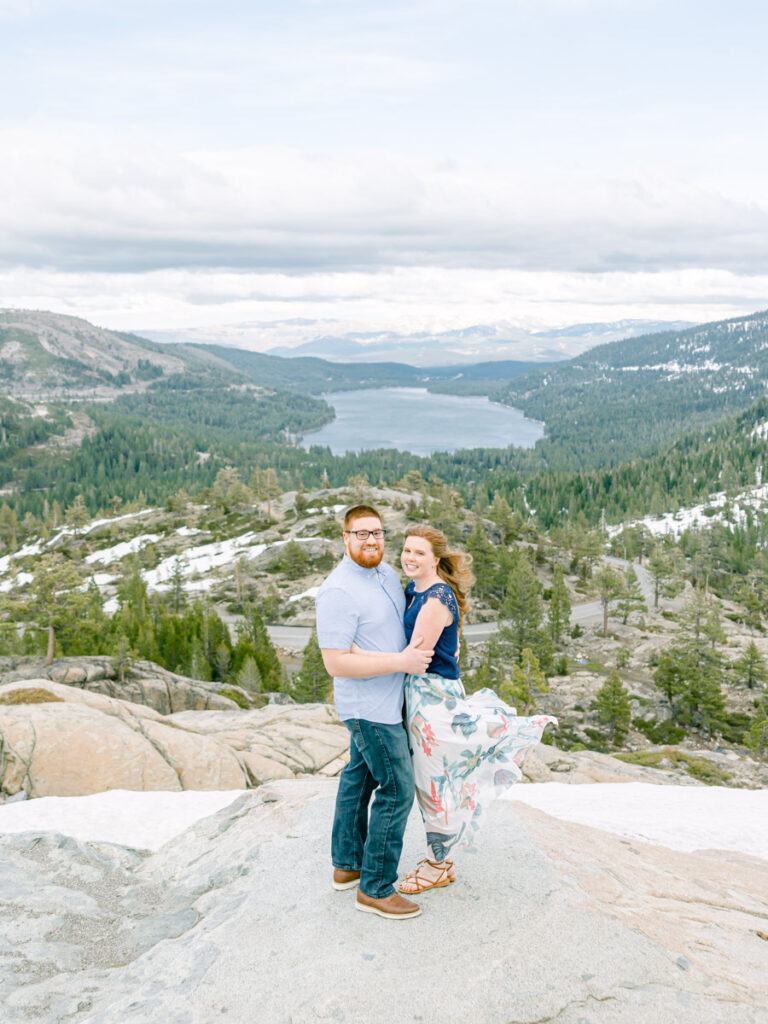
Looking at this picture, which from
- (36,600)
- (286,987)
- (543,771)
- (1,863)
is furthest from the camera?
(36,600)

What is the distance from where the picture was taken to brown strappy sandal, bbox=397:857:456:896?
6.17m

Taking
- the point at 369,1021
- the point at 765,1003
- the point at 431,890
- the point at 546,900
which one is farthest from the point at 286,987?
the point at 765,1003

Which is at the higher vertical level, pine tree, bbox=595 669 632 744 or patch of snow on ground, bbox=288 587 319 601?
pine tree, bbox=595 669 632 744

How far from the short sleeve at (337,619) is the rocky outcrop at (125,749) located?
35.4ft

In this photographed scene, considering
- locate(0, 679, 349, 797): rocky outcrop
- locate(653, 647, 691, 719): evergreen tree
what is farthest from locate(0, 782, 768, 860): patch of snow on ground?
locate(653, 647, 691, 719): evergreen tree

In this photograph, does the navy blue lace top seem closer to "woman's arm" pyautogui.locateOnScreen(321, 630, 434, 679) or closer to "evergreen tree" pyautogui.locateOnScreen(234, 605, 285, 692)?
"woman's arm" pyautogui.locateOnScreen(321, 630, 434, 679)

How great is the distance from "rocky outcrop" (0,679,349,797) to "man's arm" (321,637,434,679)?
1074 centimetres

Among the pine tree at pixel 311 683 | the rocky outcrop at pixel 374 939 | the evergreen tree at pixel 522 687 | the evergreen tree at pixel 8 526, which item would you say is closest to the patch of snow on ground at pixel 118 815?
the rocky outcrop at pixel 374 939

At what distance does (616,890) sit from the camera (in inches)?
255

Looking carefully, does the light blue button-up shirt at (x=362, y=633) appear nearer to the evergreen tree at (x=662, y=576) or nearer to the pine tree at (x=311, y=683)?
the pine tree at (x=311, y=683)

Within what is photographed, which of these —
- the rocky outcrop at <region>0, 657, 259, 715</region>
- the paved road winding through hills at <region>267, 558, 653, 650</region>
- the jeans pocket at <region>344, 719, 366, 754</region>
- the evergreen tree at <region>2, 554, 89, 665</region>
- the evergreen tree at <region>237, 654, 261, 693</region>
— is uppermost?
the jeans pocket at <region>344, 719, 366, 754</region>

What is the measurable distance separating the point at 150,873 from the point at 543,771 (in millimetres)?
12248

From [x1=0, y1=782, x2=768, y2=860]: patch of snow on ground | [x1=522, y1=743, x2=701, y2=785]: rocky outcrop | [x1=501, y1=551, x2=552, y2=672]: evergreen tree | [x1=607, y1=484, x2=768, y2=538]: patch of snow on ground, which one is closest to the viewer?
[x1=0, y1=782, x2=768, y2=860]: patch of snow on ground

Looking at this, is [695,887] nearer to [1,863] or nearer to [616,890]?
[616,890]
